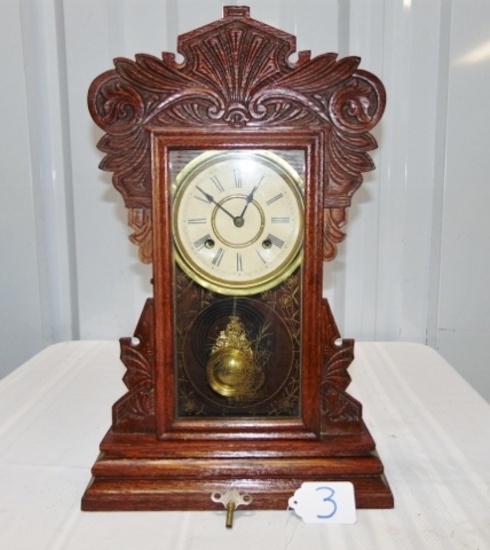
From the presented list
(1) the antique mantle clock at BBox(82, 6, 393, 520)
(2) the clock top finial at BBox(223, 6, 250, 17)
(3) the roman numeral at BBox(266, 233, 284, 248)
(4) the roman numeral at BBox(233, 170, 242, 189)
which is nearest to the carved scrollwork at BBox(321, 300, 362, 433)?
(1) the antique mantle clock at BBox(82, 6, 393, 520)

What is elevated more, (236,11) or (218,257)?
(236,11)

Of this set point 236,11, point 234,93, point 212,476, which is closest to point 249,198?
point 234,93

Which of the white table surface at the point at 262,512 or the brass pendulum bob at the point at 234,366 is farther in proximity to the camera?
the brass pendulum bob at the point at 234,366

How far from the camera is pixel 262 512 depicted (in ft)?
2.69

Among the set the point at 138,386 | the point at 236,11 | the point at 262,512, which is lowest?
the point at 262,512

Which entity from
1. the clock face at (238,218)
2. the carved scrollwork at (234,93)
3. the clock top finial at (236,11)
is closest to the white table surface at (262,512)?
the clock face at (238,218)

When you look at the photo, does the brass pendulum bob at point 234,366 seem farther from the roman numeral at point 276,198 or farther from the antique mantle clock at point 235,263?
the roman numeral at point 276,198

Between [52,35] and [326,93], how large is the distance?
0.90m

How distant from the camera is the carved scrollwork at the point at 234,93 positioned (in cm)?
82

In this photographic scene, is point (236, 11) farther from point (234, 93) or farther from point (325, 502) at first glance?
point (325, 502)

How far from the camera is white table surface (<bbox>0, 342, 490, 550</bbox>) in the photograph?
0.75 metres

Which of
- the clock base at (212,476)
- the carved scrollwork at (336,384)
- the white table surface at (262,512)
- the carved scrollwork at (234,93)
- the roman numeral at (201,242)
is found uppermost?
the carved scrollwork at (234,93)

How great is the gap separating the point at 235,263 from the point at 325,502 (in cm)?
34

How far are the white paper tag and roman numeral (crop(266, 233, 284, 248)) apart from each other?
33 centimetres
